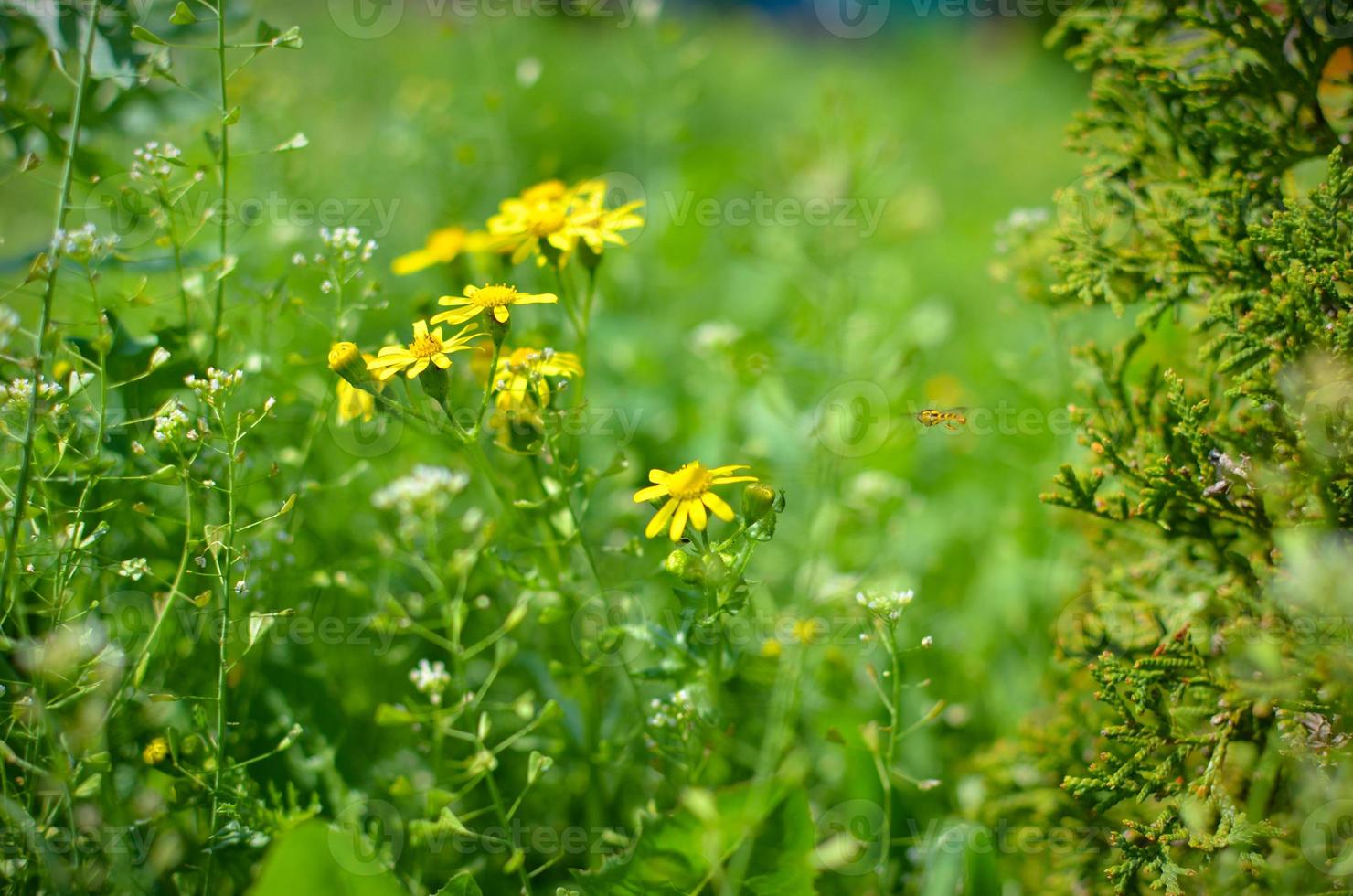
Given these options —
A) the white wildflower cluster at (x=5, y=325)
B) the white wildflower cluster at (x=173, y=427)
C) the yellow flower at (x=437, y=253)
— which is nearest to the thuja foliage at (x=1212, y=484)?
the yellow flower at (x=437, y=253)

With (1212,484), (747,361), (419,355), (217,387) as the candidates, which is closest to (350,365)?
(419,355)

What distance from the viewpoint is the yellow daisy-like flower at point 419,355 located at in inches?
42.8

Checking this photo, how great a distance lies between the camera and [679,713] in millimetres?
1206

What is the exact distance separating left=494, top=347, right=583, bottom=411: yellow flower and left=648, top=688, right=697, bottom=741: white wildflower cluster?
1.33 ft

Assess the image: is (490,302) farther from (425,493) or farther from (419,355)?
(425,493)

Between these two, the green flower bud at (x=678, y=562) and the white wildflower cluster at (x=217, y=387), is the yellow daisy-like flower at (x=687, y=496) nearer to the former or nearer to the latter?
the green flower bud at (x=678, y=562)

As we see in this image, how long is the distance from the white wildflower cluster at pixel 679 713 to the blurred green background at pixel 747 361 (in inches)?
7.6

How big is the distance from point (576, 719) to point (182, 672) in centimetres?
58

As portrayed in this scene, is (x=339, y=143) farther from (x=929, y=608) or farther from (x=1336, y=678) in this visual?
(x=1336, y=678)

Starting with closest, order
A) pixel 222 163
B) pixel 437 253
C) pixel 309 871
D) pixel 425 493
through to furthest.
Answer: pixel 309 871
pixel 222 163
pixel 425 493
pixel 437 253

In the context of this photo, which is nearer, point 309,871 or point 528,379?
point 309,871

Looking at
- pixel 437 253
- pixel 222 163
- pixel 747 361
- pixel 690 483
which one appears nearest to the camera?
pixel 690 483

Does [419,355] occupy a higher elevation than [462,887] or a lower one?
higher

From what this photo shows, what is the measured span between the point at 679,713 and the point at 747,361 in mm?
818
